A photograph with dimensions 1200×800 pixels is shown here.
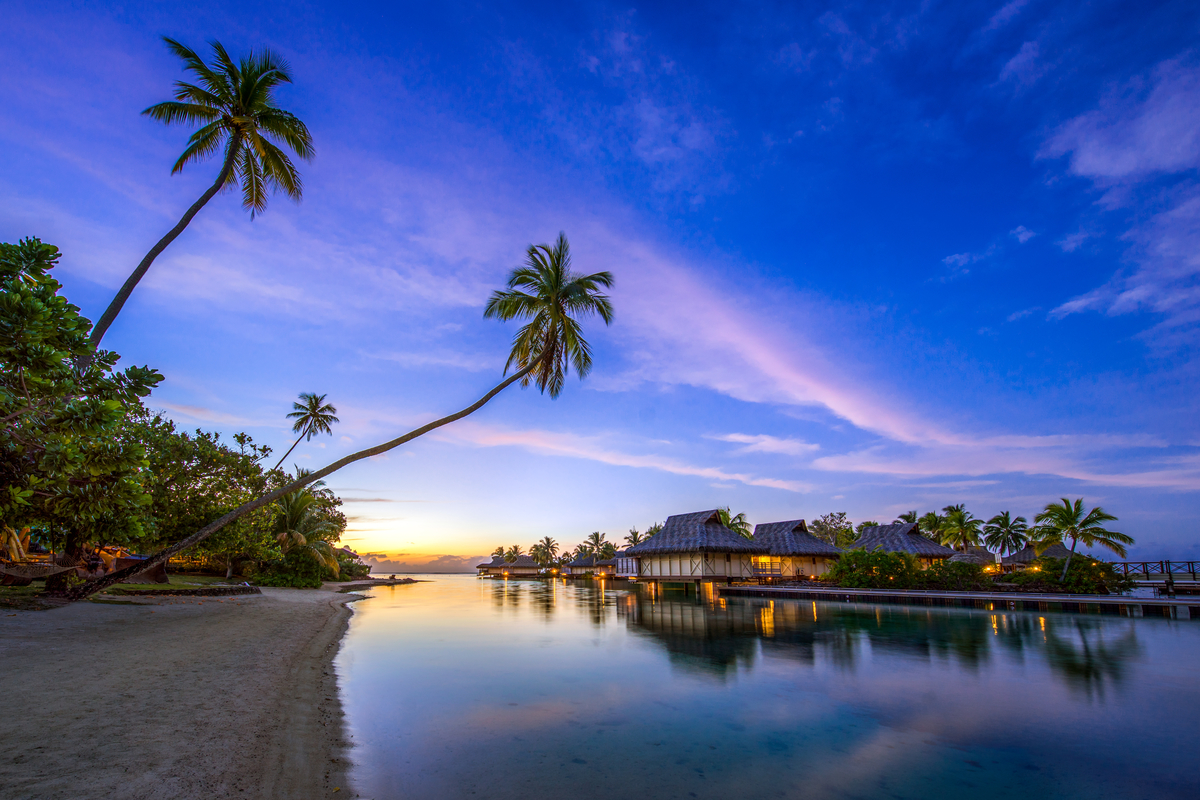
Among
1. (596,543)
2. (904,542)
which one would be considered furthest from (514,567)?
(904,542)

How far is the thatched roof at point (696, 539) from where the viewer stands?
35.2 meters

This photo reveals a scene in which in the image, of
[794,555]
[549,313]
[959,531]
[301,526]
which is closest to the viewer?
[549,313]

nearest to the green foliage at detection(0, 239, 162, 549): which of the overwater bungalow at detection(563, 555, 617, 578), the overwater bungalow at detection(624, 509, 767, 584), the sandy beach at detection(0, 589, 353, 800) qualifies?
the sandy beach at detection(0, 589, 353, 800)

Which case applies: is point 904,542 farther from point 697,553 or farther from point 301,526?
point 301,526

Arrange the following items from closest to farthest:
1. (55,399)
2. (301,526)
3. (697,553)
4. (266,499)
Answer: (55,399), (266,499), (697,553), (301,526)

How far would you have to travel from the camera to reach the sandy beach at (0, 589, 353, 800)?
4727 millimetres

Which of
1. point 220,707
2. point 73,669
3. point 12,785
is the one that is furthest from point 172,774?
point 73,669

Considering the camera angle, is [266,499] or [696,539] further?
[696,539]

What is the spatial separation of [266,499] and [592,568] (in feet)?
238

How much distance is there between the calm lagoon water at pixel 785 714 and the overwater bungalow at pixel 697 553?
17809 millimetres

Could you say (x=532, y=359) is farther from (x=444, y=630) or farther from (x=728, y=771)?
(x=728, y=771)

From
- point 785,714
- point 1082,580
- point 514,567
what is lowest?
point 514,567

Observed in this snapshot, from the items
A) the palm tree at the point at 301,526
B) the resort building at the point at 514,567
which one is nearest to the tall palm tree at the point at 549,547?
the resort building at the point at 514,567

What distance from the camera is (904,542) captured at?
121ft
